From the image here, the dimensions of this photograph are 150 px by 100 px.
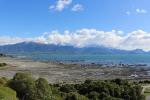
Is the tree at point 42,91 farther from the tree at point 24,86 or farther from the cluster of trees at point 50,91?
the tree at point 24,86

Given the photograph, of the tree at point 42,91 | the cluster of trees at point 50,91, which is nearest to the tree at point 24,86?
the cluster of trees at point 50,91

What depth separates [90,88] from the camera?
35.6 m

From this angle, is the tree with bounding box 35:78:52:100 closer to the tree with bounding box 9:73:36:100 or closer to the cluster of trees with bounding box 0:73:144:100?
the cluster of trees with bounding box 0:73:144:100

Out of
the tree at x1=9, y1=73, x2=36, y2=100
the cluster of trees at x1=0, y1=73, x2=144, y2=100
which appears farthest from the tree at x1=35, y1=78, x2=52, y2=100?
the tree at x1=9, y1=73, x2=36, y2=100

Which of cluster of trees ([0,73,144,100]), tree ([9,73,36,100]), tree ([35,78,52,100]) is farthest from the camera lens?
tree ([9,73,36,100])

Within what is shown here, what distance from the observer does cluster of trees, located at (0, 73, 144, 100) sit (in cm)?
2491

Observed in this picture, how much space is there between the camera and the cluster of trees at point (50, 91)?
24906mm

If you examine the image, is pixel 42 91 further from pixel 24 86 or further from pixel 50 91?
pixel 24 86

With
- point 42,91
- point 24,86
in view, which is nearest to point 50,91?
point 42,91

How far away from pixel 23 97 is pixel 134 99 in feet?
43.3

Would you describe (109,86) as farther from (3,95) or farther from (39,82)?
(3,95)

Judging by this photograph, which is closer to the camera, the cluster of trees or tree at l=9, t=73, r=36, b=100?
the cluster of trees

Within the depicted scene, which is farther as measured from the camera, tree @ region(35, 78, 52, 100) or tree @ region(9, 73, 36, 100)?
tree @ region(9, 73, 36, 100)

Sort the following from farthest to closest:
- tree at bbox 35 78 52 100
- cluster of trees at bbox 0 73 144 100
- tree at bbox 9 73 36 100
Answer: tree at bbox 9 73 36 100 < cluster of trees at bbox 0 73 144 100 < tree at bbox 35 78 52 100
